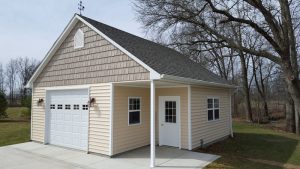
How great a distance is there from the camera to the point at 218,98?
1378cm

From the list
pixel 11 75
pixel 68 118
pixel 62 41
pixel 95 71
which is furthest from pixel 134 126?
pixel 11 75

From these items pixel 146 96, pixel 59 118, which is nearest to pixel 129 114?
pixel 146 96

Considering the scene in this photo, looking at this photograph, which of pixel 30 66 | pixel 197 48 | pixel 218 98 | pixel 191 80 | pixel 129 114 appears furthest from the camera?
pixel 30 66

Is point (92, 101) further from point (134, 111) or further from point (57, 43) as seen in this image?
point (57, 43)

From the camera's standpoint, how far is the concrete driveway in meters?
8.54

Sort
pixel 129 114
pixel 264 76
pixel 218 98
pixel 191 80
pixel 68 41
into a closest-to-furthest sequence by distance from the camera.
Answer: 1. pixel 191 80
2. pixel 129 114
3. pixel 68 41
4. pixel 218 98
5. pixel 264 76

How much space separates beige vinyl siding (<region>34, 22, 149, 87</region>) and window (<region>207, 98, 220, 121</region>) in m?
5.08

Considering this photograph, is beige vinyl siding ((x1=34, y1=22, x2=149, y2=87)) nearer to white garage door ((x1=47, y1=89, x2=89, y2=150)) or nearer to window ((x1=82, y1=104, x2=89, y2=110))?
white garage door ((x1=47, y1=89, x2=89, y2=150))

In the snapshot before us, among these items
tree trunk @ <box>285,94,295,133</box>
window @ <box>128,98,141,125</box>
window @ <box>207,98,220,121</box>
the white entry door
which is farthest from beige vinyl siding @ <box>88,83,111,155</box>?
tree trunk @ <box>285,94,295,133</box>

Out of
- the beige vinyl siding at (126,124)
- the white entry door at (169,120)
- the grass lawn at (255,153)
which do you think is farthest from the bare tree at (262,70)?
the beige vinyl siding at (126,124)

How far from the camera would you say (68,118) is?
38.2 feet

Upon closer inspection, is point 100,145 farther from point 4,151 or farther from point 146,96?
point 4,151

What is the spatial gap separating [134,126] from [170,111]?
1781mm

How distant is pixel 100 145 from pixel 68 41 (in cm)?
493
